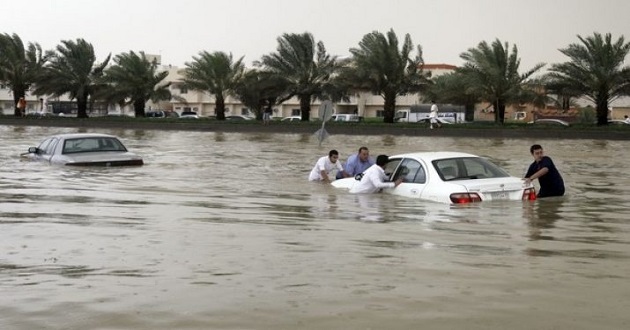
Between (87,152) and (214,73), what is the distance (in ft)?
113

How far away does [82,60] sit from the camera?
181 ft

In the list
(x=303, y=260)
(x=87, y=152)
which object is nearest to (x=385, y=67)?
(x=87, y=152)

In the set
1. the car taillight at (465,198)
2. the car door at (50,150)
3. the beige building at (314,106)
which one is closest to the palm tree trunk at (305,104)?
the beige building at (314,106)

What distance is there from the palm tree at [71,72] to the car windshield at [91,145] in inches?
1452

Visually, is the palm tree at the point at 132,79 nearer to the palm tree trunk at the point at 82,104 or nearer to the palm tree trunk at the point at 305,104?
the palm tree trunk at the point at 82,104

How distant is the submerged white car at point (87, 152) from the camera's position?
62.9 feet

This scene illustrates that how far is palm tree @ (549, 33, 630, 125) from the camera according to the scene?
42.1 m

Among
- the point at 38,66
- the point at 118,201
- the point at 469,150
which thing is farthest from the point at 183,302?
the point at 38,66

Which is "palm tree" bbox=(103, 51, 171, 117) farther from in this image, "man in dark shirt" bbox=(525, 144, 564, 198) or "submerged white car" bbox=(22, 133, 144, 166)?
"man in dark shirt" bbox=(525, 144, 564, 198)

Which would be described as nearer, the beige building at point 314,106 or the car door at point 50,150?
the car door at point 50,150

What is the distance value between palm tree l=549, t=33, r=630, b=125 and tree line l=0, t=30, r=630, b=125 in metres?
0.05

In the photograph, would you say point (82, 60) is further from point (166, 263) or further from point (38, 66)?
point (166, 263)

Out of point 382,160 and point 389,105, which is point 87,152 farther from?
point 389,105

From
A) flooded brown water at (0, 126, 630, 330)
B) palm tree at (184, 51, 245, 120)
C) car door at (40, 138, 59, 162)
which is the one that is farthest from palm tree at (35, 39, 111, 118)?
flooded brown water at (0, 126, 630, 330)
